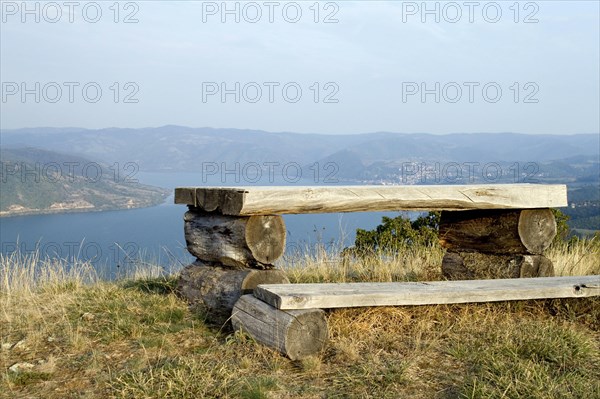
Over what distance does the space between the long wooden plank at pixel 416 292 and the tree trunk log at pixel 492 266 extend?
0.59m

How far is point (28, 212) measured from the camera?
203 ft

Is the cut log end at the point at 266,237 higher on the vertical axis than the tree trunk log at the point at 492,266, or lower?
higher

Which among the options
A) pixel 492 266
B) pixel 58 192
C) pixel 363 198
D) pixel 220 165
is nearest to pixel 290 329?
pixel 363 198

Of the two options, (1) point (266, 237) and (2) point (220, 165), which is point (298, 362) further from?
(2) point (220, 165)

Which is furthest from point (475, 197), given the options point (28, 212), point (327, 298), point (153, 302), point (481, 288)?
point (28, 212)

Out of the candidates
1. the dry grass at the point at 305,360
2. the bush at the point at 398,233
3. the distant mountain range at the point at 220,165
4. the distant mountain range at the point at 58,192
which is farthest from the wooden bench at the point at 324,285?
the distant mountain range at the point at 58,192

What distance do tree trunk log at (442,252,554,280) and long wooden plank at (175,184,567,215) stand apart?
1.85 ft

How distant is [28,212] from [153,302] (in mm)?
63378

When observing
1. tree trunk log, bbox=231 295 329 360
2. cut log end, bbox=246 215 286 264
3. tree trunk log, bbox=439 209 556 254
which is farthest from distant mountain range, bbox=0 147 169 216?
tree trunk log, bbox=231 295 329 360

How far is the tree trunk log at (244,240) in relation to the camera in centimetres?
468

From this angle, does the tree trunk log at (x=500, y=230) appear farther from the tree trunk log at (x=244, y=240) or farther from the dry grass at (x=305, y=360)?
the tree trunk log at (x=244, y=240)

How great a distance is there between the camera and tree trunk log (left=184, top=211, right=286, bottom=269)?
4684mm

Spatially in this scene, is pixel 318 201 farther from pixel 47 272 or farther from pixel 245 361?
pixel 47 272

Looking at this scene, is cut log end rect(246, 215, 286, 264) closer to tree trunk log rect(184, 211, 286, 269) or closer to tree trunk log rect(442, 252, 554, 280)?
tree trunk log rect(184, 211, 286, 269)
